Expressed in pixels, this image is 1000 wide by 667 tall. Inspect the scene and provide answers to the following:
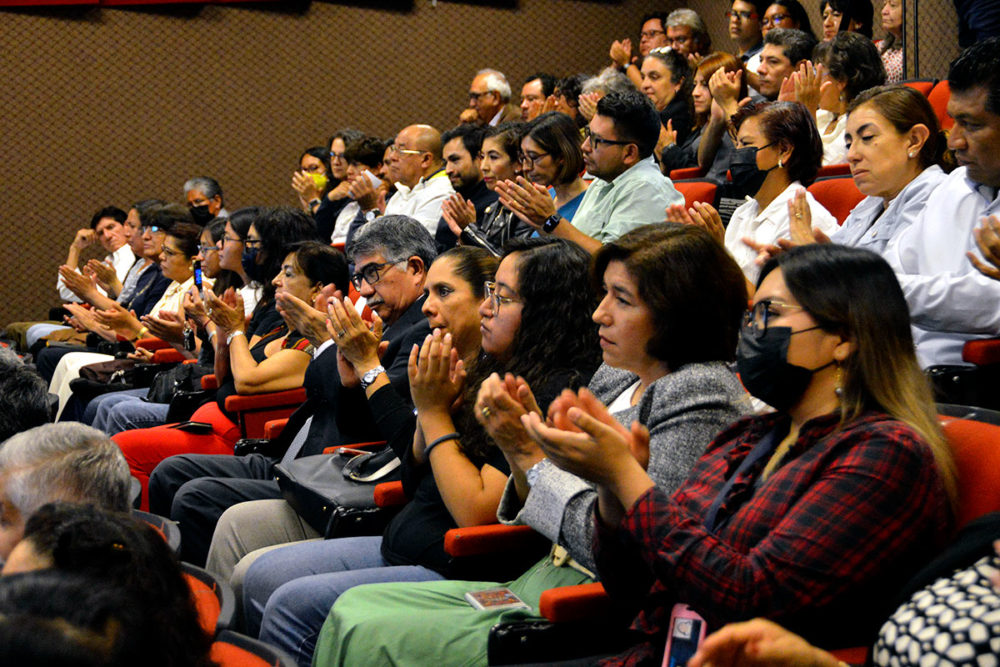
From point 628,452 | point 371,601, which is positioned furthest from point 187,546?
point 628,452

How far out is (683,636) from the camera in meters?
1.45

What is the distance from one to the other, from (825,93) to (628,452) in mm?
3180

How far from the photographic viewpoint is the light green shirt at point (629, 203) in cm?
334

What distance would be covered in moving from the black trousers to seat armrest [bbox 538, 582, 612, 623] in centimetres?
147

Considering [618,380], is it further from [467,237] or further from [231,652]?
[467,237]

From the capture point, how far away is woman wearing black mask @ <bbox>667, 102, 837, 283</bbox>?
3.16 m

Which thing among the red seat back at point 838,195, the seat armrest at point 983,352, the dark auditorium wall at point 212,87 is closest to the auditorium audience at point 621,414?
the seat armrest at point 983,352

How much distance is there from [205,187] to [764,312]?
5.91 m

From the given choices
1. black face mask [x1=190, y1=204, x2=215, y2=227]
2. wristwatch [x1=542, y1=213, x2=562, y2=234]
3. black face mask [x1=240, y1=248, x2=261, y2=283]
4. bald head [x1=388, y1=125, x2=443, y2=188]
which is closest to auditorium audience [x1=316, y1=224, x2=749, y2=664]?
wristwatch [x1=542, y1=213, x2=562, y2=234]

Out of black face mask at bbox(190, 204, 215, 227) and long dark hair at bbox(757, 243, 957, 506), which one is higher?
long dark hair at bbox(757, 243, 957, 506)

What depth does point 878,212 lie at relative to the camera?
9.09ft

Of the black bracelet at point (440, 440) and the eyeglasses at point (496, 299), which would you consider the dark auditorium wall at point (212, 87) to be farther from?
the black bracelet at point (440, 440)

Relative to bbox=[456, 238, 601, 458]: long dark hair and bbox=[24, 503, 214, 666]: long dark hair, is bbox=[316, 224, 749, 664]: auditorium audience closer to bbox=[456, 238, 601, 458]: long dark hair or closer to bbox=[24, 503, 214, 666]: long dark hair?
bbox=[456, 238, 601, 458]: long dark hair

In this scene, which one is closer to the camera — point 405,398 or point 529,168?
point 405,398
